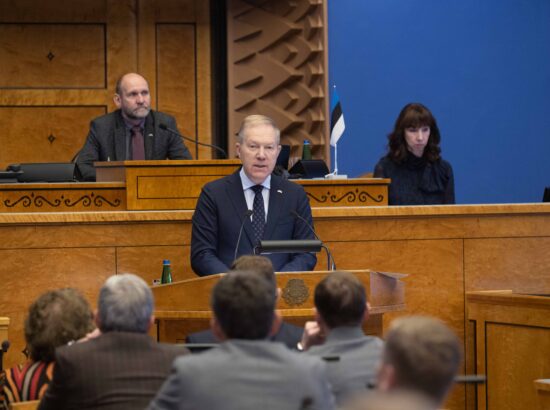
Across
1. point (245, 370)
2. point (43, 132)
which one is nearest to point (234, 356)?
point (245, 370)

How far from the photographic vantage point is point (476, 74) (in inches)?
340

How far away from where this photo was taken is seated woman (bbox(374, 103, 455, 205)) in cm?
574

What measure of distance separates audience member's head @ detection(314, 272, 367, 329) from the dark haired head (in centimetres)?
294

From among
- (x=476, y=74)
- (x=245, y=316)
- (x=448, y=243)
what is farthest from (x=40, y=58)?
(x=245, y=316)

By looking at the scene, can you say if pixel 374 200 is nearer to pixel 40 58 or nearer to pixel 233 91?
pixel 233 91

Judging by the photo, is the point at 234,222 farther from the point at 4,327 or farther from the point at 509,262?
the point at 509,262

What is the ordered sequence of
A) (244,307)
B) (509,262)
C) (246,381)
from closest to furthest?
(246,381) < (244,307) < (509,262)

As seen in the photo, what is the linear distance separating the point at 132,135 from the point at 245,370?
3954 millimetres

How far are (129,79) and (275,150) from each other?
1.66m

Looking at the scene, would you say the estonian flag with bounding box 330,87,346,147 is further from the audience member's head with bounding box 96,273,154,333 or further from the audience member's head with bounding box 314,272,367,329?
the audience member's head with bounding box 96,273,154,333

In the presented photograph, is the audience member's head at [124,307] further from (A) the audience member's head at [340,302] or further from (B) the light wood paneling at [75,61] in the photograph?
(B) the light wood paneling at [75,61]

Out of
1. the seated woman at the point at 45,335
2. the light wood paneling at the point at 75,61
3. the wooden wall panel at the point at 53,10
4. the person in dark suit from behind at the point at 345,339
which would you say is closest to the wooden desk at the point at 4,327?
the seated woman at the point at 45,335

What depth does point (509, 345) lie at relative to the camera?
5168mm

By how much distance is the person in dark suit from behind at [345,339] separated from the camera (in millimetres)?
2775
